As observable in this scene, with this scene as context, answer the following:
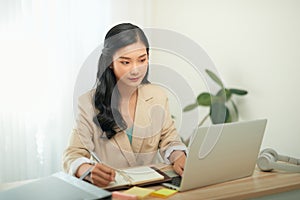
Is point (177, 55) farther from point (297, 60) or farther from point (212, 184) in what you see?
point (212, 184)

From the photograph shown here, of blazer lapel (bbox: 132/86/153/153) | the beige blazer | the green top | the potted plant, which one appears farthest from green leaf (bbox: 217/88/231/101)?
the green top

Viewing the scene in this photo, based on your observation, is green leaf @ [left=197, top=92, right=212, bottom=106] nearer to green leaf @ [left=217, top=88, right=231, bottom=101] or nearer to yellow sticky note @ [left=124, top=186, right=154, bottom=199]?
green leaf @ [left=217, top=88, right=231, bottom=101]

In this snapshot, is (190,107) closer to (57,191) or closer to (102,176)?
(102,176)

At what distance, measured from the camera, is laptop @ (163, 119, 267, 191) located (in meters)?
1.60

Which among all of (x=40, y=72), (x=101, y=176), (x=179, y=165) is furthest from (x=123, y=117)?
(x=40, y=72)

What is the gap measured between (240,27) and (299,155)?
807 mm

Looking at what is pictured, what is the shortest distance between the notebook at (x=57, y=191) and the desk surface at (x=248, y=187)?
0.16 meters

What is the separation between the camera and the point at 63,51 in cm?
299

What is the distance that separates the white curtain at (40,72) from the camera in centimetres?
282

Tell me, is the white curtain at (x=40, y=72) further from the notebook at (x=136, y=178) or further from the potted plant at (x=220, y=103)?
the notebook at (x=136, y=178)

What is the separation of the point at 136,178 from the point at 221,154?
32 centimetres

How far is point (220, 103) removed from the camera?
2811mm

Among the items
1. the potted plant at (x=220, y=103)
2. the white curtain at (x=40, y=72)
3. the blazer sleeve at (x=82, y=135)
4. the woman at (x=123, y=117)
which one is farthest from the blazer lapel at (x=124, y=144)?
the white curtain at (x=40, y=72)

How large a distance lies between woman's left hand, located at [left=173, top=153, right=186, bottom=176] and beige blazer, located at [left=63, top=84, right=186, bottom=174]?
4.2 inches
